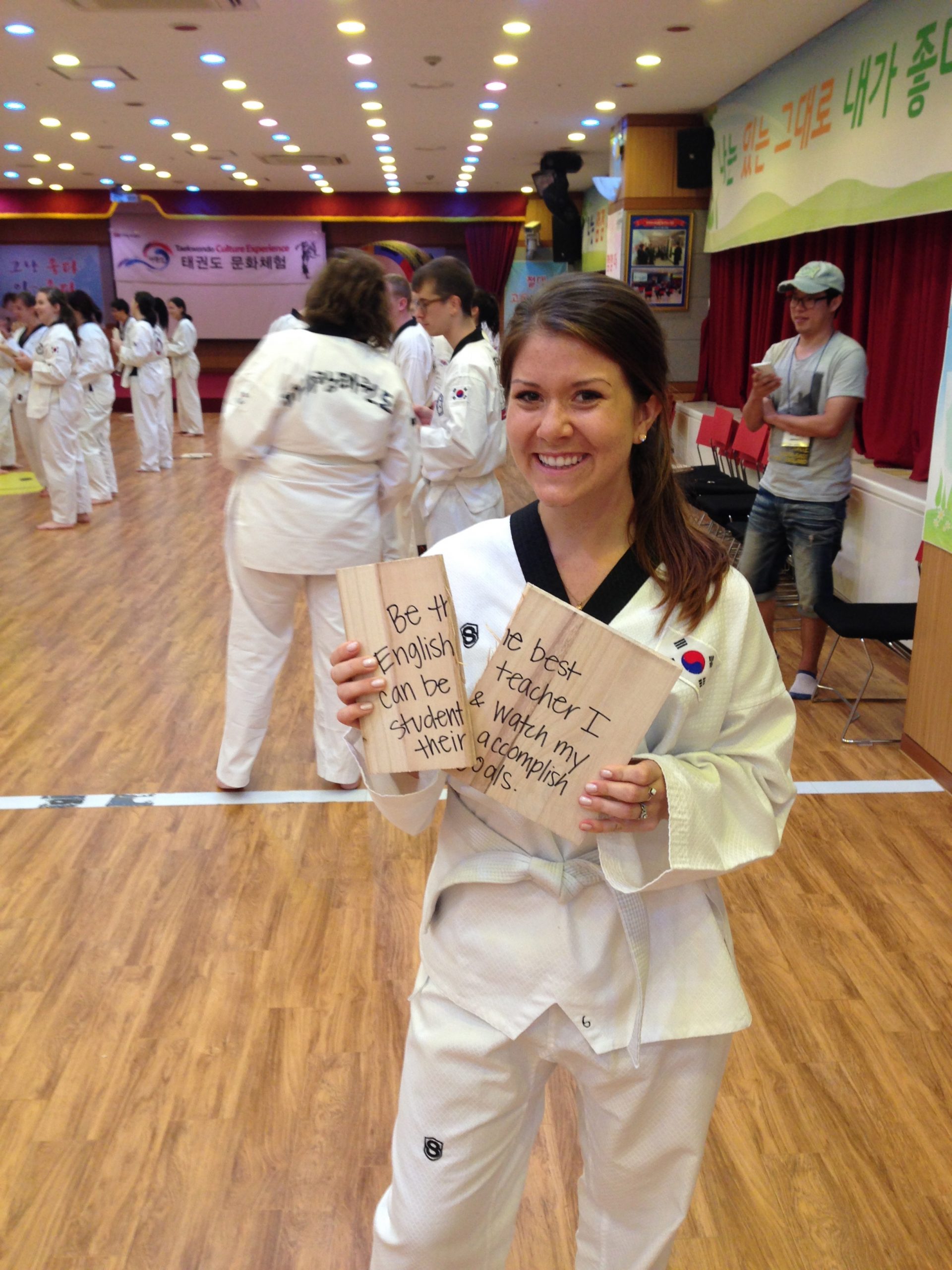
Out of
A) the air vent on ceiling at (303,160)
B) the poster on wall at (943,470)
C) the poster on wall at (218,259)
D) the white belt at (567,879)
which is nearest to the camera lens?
the white belt at (567,879)

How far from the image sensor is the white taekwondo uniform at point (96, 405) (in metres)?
8.08

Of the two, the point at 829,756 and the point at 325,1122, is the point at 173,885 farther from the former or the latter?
the point at 829,756

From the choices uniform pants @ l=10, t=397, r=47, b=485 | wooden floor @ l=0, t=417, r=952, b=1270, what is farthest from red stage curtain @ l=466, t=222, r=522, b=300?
wooden floor @ l=0, t=417, r=952, b=1270

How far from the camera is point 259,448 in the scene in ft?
9.99

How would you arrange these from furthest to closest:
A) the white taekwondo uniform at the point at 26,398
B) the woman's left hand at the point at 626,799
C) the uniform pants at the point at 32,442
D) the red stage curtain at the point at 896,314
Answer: the uniform pants at the point at 32,442 → the white taekwondo uniform at the point at 26,398 → the red stage curtain at the point at 896,314 → the woman's left hand at the point at 626,799

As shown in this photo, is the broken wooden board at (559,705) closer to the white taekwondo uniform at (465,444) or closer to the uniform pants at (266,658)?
the uniform pants at (266,658)

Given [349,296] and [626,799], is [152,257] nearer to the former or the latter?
[349,296]

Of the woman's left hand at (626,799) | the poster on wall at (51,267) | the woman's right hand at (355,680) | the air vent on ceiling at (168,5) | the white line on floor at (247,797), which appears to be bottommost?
the white line on floor at (247,797)

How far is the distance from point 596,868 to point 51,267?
18.1 metres

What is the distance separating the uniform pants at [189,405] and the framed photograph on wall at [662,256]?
17.5 feet

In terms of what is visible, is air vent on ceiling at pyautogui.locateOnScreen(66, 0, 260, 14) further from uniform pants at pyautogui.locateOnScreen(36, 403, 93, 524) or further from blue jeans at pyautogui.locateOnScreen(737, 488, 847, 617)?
blue jeans at pyautogui.locateOnScreen(737, 488, 847, 617)

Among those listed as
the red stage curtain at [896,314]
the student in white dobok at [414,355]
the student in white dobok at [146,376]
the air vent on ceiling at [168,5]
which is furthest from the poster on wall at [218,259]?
the red stage curtain at [896,314]

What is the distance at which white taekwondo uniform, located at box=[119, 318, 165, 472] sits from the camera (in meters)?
9.40

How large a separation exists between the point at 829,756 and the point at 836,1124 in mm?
1876
